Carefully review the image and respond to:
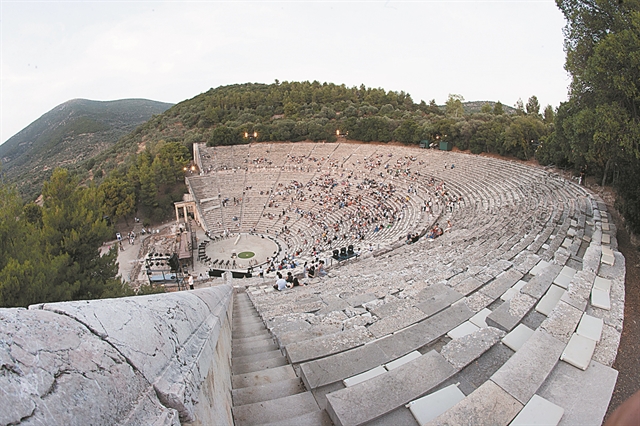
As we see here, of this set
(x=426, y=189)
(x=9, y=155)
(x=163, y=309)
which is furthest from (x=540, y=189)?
(x=9, y=155)

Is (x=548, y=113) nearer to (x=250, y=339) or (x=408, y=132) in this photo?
(x=408, y=132)

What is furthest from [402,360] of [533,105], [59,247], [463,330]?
[533,105]

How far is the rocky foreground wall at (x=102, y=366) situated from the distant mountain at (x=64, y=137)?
174ft

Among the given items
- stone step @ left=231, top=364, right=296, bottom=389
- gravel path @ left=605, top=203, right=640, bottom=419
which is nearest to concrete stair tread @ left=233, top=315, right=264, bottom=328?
stone step @ left=231, top=364, right=296, bottom=389

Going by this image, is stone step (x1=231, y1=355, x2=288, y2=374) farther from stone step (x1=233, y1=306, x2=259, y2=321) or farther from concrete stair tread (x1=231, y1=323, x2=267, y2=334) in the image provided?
stone step (x1=233, y1=306, x2=259, y2=321)

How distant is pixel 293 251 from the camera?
22.4 m

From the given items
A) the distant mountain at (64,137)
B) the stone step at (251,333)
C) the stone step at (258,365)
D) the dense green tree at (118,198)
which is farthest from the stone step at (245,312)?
the distant mountain at (64,137)

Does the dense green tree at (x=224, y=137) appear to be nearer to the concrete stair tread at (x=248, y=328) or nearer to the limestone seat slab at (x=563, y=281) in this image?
Answer: the concrete stair tread at (x=248, y=328)

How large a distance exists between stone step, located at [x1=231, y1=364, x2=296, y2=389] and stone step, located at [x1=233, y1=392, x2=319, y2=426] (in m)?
0.40

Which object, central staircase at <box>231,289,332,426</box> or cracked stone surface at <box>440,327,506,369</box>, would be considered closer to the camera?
central staircase at <box>231,289,332,426</box>

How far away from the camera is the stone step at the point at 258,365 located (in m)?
3.24

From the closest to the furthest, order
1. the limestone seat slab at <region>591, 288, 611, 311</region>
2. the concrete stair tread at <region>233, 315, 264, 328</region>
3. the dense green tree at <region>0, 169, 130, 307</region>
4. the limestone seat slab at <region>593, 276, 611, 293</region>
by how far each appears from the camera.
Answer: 1. the limestone seat slab at <region>591, 288, 611, 311</region>
2. the limestone seat slab at <region>593, 276, 611, 293</region>
3. the concrete stair tread at <region>233, 315, 264, 328</region>
4. the dense green tree at <region>0, 169, 130, 307</region>

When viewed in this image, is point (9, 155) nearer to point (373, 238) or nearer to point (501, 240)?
point (373, 238)

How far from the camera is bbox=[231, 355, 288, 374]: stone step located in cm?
324
